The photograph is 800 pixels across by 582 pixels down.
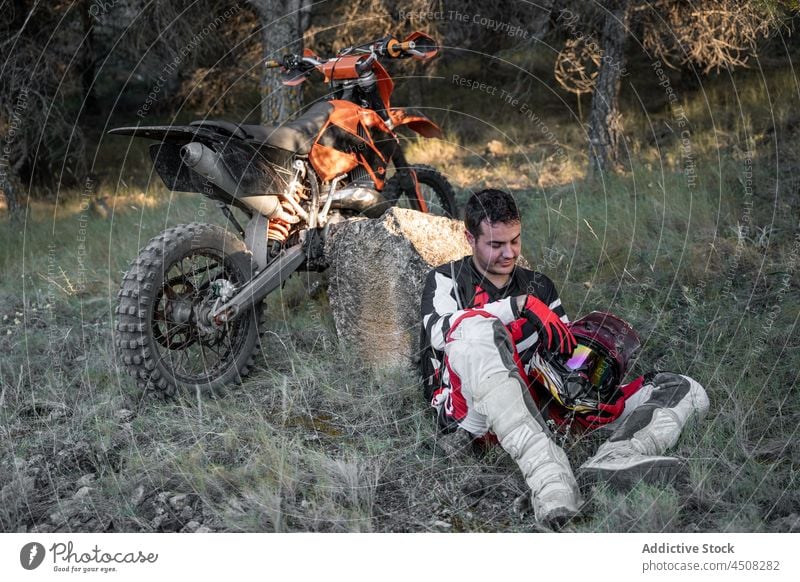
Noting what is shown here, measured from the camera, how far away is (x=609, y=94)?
7.62 metres

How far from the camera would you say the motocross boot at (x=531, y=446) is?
3.09 metres

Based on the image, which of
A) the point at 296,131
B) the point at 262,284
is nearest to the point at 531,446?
the point at 262,284

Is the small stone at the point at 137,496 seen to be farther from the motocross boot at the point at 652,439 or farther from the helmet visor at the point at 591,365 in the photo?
the helmet visor at the point at 591,365

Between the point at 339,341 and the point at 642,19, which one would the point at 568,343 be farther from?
the point at 642,19

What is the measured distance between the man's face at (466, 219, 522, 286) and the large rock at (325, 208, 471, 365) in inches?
32.7

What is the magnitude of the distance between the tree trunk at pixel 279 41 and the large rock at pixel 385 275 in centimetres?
315

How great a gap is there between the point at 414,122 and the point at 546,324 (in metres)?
2.76

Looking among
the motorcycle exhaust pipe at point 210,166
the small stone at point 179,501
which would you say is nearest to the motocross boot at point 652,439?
the small stone at point 179,501

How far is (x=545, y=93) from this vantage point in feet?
40.4

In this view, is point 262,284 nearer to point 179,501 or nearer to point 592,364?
point 179,501

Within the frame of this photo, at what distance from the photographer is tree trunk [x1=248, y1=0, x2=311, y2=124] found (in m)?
7.49

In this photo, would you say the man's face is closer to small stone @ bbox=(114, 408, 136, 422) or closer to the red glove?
the red glove
